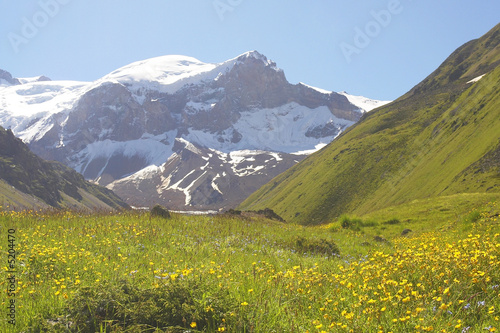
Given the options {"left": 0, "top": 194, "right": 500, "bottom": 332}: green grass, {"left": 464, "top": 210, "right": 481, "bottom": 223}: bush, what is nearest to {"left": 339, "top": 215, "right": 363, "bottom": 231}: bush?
{"left": 464, "top": 210, "right": 481, "bottom": 223}: bush

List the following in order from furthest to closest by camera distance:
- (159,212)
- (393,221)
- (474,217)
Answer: (393,221) < (159,212) < (474,217)

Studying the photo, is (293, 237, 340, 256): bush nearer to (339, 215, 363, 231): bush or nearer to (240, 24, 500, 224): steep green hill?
(339, 215, 363, 231): bush

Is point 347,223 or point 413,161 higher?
point 347,223

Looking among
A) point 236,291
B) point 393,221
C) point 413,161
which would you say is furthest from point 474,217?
point 413,161

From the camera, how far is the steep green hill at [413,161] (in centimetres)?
7862

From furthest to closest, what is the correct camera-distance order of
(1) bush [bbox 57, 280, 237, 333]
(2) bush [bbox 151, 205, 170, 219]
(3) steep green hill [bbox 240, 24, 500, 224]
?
(3) steep green hill [bbox 240, 24, 500, 224]
(2) bush [bbox 151, 205, 170, 219]
(1) bush [bbox 57, 280, 237, 333]

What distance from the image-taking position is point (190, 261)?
10070 millimetres

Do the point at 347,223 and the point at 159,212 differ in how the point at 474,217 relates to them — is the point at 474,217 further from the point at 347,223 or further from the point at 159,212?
the point at 159,212

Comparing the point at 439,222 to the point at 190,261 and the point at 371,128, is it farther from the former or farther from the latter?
the point at 371,128

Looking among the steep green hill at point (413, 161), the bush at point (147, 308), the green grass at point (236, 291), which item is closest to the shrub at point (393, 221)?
the green grass at point (236, 291)

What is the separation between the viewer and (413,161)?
117875mm

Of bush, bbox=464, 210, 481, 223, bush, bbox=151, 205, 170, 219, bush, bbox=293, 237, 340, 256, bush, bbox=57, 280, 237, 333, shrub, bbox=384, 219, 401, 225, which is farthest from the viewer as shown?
shrub, bbox=384, 219, 401, 225

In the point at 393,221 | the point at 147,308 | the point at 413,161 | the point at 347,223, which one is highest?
the point at 147,308

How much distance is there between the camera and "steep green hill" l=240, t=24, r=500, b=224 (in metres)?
A: 78.6
